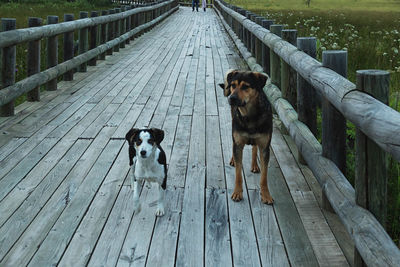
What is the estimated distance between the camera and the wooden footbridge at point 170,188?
3.26 meters

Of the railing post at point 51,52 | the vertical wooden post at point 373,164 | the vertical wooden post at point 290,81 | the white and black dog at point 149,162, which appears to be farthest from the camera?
the railing post at point 51,52

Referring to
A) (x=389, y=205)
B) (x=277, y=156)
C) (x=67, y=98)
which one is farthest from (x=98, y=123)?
(x=389, y=205)

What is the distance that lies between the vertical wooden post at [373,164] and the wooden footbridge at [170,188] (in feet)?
0.25

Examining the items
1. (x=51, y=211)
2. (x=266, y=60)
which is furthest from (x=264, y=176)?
(x=266, y=60)

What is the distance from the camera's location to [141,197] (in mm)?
4289

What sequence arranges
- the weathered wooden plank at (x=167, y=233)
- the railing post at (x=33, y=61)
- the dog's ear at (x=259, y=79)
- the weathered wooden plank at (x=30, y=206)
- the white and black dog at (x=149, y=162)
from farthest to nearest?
the railing post at (x=33, y=61) < the dog's ear at (x=259, y=79) < the white and black dog at (x=149, y=162) < the weathered wooden plank at (x=30, y=206) < the weathered wooden plank at (x=167, y=233)

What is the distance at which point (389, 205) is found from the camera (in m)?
4.18

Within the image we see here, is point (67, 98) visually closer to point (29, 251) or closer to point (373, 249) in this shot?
point (29, 251)

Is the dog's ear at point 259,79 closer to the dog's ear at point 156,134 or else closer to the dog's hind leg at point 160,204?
the dog's ear at point 156,134

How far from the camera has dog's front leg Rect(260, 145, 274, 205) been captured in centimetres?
408

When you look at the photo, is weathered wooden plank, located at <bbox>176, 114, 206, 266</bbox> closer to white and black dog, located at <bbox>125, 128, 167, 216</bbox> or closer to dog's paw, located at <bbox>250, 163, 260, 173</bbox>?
white and black dog, located at <bbox>125, 128, 167, 216</bbox>

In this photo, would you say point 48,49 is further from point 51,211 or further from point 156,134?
point 156,134

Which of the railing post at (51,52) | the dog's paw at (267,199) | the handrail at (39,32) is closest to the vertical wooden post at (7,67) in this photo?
the handrail at (39,32)

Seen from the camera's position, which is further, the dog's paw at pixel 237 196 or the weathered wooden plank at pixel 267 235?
the dog's paw at pixel 237 196
